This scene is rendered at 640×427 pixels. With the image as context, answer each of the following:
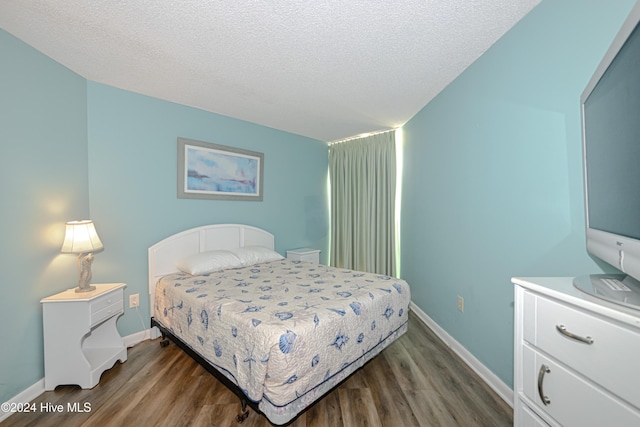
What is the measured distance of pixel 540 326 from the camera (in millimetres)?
902

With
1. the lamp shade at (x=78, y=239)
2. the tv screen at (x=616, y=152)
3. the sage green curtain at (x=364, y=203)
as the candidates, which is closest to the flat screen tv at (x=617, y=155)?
the tv screen at (x=616, y=152)

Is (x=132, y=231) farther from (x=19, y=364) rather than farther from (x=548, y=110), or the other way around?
(x=548, y=110)

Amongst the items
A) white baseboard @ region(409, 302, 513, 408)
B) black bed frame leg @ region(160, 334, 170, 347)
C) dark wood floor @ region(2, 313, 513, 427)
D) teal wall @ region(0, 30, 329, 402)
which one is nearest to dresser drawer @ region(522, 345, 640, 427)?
dark wood floor @ region(2, 313, 513, 427)

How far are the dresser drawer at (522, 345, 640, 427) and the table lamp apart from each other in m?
2.76

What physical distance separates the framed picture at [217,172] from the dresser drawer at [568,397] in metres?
3.12

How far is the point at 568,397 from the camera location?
0.80 metres

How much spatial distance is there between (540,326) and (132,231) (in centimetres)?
313

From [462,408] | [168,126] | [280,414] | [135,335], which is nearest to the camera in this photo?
[280,414]

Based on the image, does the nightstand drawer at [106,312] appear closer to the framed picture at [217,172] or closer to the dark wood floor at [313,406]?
the dark wood floor at [313,406]

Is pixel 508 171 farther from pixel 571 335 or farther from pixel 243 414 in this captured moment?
pixel 243 414

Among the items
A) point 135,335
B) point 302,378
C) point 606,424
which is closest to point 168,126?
point 135,335

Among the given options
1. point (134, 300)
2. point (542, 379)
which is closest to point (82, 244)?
point (134, 300)

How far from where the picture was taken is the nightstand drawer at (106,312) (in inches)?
72.2

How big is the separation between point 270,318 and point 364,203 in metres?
2.84
